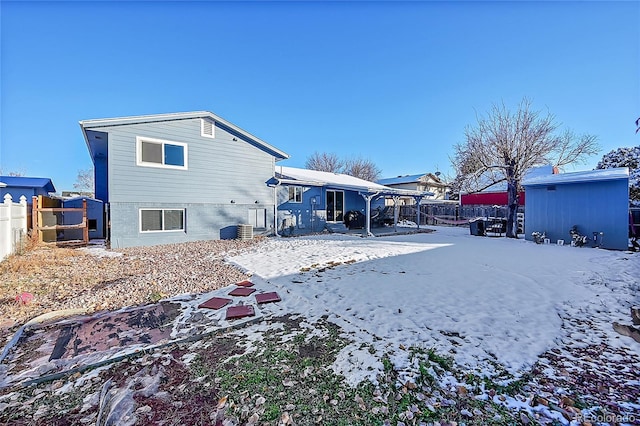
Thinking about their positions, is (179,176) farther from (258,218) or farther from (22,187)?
(22,187)

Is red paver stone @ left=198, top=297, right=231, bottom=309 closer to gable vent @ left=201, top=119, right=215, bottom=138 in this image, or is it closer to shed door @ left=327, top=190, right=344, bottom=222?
gable vent @ left=201, top=119, right=215, bottom=138

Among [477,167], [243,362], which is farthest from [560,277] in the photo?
[477,167]

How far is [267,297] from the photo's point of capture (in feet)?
14.2

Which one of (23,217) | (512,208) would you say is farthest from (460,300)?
(23,217)

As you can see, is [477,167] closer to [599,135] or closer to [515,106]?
[515,106]

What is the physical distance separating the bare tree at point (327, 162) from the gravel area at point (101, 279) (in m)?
30.3

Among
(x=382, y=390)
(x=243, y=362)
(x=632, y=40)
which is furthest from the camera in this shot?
(x=632, y=40)

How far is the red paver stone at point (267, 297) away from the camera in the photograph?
420 centimetres

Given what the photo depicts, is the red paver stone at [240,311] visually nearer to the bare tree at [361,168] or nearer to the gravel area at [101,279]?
the gravel area at [101,279]

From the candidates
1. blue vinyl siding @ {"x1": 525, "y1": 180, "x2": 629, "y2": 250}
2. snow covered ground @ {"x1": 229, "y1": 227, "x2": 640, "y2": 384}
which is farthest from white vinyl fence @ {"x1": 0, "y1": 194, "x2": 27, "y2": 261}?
blue vinyl siding @ {"x1": 525, "y1": 180, "x2": 629, "y2": 250}

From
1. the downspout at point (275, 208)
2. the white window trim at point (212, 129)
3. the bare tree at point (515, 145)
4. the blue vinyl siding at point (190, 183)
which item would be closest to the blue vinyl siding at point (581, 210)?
the bare tree at point (515, 145)

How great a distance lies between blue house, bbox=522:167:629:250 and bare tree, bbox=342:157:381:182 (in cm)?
2592

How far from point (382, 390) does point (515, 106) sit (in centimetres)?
1595

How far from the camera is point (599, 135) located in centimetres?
1385
